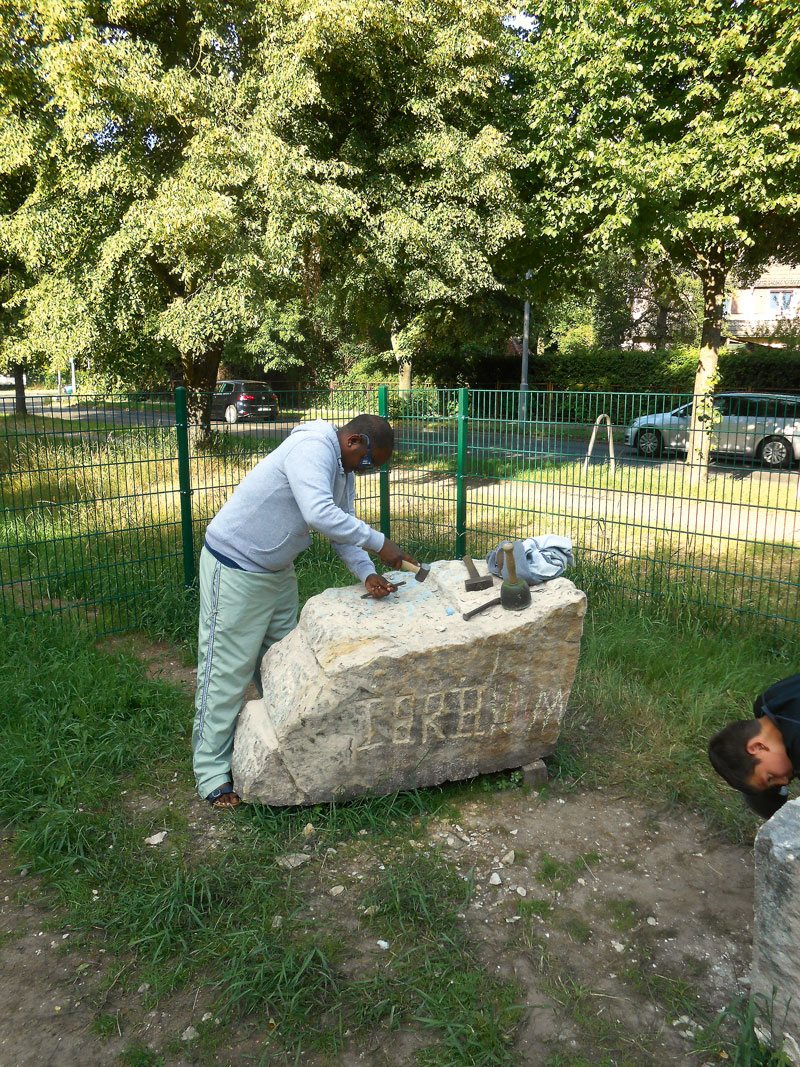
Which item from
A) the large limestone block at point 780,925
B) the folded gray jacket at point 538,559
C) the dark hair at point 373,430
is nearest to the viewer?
the large limestone block at point 780,925

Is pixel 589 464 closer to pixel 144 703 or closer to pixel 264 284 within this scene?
pixel 144 703

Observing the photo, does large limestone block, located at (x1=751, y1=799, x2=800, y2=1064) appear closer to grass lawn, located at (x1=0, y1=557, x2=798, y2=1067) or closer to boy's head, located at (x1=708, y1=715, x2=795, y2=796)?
grass lawn, located at (x1=0, y1=557, x2=798, y2=1067)

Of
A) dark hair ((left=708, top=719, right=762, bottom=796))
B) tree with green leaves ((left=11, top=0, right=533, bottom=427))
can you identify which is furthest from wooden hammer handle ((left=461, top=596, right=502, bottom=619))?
tree with green leaves ((left=11, top=0, right=533, bottom=427))

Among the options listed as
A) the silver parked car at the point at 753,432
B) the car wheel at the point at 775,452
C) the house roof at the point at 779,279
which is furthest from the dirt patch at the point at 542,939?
the house roof at the point at 779,279

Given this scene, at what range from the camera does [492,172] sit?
11.1 meters

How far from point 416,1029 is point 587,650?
3.14 meters

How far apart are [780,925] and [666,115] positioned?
10927 millimetres

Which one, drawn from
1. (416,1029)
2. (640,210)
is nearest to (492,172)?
(640,210)

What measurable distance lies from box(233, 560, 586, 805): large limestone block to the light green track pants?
0.40 ft

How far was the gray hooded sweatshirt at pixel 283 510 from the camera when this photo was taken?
3564 millimetres

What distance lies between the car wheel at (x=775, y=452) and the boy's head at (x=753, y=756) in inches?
103

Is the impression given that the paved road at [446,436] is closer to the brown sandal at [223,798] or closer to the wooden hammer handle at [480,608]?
the wooden hammer handle at [480,608]

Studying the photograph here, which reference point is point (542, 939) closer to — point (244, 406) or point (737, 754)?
point (737, 754)

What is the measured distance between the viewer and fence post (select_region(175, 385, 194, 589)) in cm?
631
